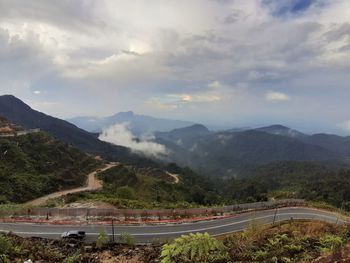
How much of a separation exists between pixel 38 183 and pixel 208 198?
49.5 metres

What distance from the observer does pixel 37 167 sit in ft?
270

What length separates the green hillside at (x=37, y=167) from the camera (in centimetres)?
6669

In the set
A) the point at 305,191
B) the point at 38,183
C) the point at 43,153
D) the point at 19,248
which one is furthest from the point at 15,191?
the point at 305,191

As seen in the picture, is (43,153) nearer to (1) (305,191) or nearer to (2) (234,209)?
(2) (234,209)

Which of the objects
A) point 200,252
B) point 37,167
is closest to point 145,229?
point 200,252

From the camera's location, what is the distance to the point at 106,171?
101m

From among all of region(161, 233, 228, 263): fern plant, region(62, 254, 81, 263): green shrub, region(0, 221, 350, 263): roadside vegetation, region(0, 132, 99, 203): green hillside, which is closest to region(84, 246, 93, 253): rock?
region(0, 221, 350, 263): roadside vegetation

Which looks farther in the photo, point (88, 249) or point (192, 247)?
point (88, 249)

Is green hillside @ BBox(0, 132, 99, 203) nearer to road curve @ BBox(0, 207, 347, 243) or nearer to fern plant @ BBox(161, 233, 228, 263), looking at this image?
road curve @ BBox(0, 207, 347, 243)

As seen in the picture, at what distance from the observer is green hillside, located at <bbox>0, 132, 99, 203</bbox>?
219 feet

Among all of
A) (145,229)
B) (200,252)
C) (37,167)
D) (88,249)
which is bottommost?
(145,229)

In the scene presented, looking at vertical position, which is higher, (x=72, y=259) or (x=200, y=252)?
(x=200, y=252)

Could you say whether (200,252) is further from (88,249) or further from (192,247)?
(88,249)

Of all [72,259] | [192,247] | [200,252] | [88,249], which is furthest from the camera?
[88,249]
